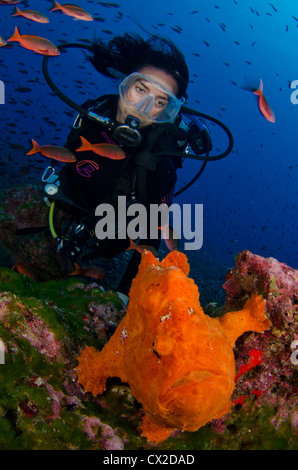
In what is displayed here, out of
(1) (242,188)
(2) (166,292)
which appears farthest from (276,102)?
(2) (166,292)

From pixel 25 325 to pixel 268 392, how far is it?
1757 mm

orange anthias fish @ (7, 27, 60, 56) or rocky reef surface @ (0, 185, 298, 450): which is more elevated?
orange anthias fish @ (7, 27, 60, 56)

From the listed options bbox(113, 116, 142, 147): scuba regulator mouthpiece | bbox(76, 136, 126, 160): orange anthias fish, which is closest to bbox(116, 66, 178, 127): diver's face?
bbox(113, 116, 142, 147): scuba regulator mouthpiece

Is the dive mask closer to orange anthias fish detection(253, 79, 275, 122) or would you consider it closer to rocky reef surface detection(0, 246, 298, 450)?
orange anthias fish detection(253, 79, 275, 122)

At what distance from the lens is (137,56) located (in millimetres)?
4820

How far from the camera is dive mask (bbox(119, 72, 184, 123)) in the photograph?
4.52 m

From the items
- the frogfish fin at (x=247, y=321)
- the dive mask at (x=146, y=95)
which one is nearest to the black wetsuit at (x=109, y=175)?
the dive mask at (x=146, y=95)

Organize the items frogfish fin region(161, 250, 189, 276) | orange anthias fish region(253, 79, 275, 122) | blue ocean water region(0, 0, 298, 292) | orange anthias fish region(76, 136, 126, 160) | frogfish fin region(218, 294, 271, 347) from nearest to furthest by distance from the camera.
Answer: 1. frogfish fin region(218, 294, 271, 347)
2. frogfish fin region(161, 250, 189, 276)
3. orange anthias fish region(76, 136, 126, 160)
4. orange anthias fish region(253, 79, 275, 122)
5. blue ocean water region(0, 0, 298, 292)

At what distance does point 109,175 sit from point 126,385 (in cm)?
331

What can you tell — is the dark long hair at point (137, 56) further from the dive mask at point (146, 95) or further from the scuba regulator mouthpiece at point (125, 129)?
the scuba regulator mouthpiece at point (125, 129)

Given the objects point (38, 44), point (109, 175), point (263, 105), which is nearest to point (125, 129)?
point (109, 175)

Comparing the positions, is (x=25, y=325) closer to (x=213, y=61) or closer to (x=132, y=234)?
(x=132, y=234)

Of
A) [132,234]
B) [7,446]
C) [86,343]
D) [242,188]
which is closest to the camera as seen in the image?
[7,446]

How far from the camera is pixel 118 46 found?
4852mm
